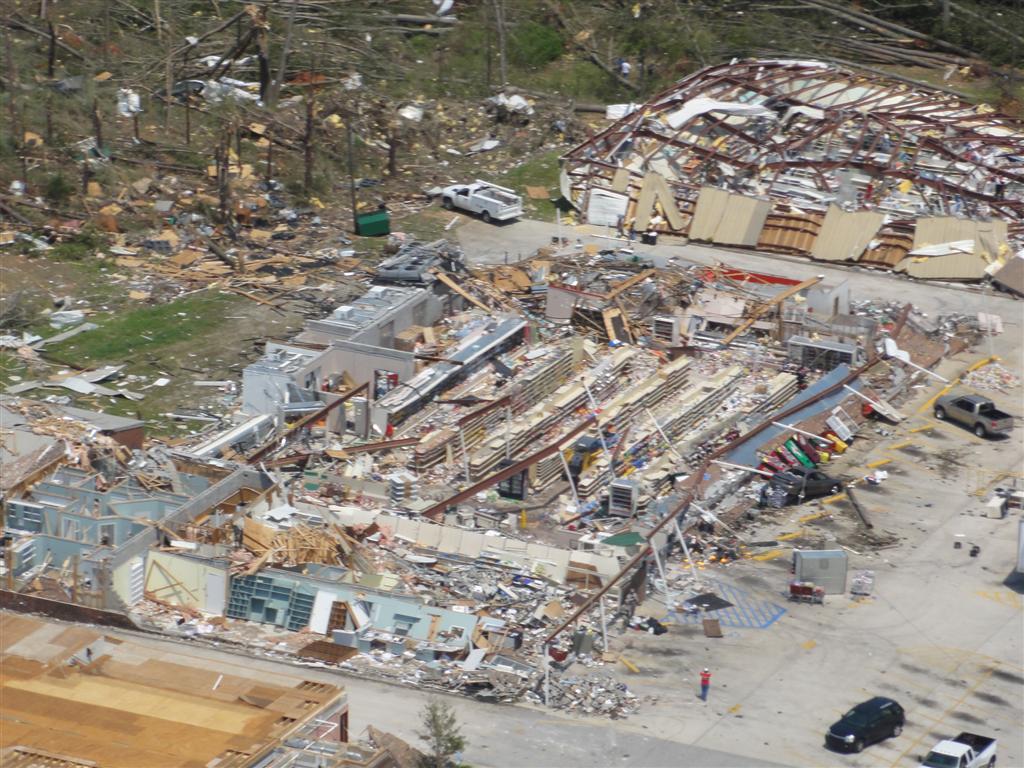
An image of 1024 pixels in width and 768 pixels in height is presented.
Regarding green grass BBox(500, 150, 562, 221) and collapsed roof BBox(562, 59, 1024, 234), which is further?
green grass BBox(500, 150, 562, 221)

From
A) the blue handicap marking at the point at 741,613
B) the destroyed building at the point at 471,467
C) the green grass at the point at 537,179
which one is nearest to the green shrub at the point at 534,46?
the green grass at the point at 537,179

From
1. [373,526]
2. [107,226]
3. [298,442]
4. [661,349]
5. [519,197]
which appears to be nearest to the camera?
[373,526]

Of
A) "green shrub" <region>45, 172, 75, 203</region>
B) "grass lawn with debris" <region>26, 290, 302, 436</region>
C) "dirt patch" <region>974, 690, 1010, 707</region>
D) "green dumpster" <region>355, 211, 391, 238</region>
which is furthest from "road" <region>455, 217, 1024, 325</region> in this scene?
"dirt patch" <region>974, 690, 1010, 707</region>

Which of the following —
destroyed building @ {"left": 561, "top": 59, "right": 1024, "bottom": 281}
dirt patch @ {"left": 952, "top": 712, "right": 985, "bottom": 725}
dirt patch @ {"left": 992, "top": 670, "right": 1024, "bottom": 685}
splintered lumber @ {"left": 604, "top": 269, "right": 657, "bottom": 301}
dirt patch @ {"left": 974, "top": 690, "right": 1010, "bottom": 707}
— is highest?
destroyed building @ {"left": 561, "top": 59, "right": 1024, "bottom": 281}

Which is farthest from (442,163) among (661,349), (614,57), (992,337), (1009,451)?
(1009,451)

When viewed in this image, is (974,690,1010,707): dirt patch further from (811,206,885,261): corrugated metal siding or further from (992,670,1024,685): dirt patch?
(811,206,885,261): corrugated metal siding

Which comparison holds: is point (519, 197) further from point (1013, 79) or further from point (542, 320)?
point (1013, 79)

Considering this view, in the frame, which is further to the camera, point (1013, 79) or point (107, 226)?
point (1013, 79)

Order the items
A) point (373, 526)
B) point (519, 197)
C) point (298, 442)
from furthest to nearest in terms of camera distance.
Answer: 1. point (519, 197)
2. point (298, 442)
3. point (373, 526)
